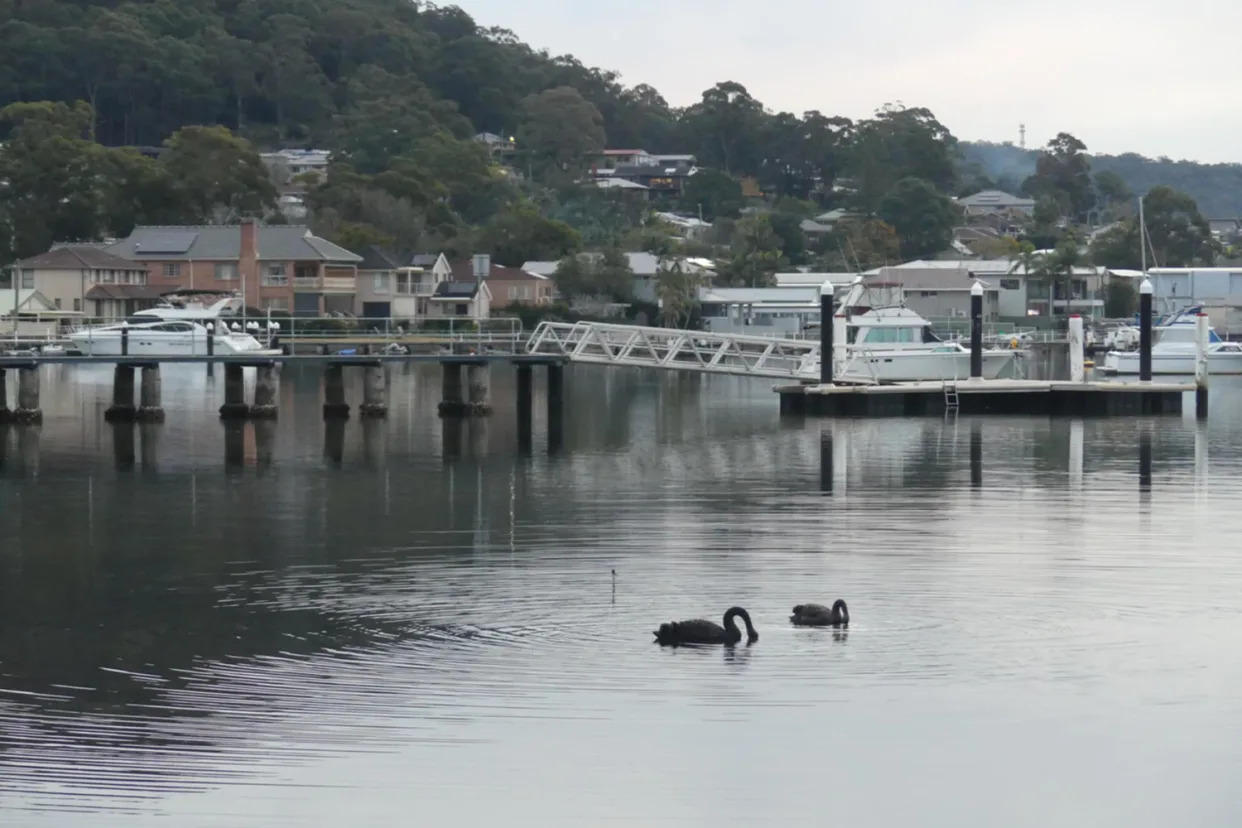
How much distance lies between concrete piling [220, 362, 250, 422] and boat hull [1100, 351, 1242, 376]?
42.3 m

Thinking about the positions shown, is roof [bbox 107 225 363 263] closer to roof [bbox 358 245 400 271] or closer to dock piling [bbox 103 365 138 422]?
roof [bbox 358 245 400 271]

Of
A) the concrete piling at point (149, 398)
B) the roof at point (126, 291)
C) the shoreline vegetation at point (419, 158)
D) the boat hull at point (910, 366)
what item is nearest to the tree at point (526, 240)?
the shoreline vegetation at point (419, 158)

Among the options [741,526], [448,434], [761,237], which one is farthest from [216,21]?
[741,526]

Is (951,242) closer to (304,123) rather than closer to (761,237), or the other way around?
(761,237)

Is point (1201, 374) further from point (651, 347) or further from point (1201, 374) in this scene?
point (651, 347)

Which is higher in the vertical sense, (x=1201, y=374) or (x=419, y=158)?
(x=419, y=158)

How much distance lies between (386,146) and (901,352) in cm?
8845

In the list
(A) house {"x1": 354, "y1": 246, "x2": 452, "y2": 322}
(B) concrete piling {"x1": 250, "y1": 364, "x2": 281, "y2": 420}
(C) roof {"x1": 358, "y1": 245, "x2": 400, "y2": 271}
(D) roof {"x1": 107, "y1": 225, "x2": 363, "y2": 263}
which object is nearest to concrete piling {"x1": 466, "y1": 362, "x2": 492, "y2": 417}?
(B) concrete piling {"x1": 250, "y1": 364, "x2": 281, "y2": 420}

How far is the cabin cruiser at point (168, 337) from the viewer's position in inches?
2539

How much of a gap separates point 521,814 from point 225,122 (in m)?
165

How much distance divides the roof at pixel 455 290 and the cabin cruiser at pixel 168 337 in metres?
26.5

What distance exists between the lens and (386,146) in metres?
146

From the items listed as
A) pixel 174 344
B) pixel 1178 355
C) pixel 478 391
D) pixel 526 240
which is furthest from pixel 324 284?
pixel 478 391

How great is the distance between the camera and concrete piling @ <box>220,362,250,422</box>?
175 ft
